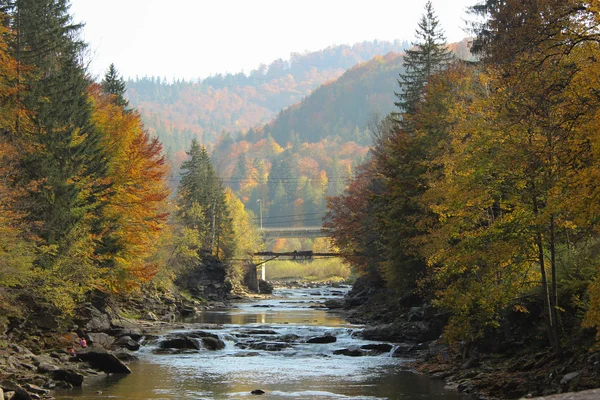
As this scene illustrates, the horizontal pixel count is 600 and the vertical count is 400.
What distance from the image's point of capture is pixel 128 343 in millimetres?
34750

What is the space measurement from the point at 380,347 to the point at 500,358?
352 inches

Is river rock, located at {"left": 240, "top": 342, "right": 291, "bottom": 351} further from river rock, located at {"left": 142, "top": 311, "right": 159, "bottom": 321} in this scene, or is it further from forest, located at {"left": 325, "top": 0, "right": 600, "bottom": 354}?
river rock, located at {"left": 142, "top": 311, "right": 159, "bottom": 321}

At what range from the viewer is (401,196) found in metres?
40.0

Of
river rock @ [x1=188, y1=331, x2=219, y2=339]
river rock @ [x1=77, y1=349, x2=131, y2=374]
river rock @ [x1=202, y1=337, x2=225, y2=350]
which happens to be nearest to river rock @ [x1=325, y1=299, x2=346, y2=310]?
river rock @ [x1=188, y1=331, x2=219, y2=339]

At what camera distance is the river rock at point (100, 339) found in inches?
1302

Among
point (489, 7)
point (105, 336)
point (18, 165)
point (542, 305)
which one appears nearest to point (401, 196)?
point (489, 7)

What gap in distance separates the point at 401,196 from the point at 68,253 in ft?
63.2

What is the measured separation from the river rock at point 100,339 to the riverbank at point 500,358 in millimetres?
14058

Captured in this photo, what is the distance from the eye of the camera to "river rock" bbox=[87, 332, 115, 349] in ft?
108

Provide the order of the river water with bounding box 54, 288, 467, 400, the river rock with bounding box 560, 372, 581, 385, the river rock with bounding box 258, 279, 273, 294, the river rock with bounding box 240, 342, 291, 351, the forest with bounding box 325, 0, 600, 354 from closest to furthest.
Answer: the forest with bounding box 325, 0, 600, 354
the river rock with bounding box 560, 372, 581, 385
the river water with bounding box 54, 288, 467, 400
the river rock with bounding box 240, 342, 291, 351
the river rock with bounding box 258, 279, 273, 294

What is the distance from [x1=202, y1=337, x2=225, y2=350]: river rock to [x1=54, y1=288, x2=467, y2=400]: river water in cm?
45

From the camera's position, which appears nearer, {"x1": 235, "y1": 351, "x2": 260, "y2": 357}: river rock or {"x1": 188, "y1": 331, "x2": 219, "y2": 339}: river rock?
{"x1": 235, "y1": 351, "x2": 260, "y2": 357}: river rock

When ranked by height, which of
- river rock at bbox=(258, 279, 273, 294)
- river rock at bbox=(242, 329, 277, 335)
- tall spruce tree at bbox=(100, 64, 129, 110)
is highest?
tall spruce tree at bbox=(100, 64, 129, 110)

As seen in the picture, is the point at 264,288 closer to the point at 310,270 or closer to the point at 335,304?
the point at 335,304
